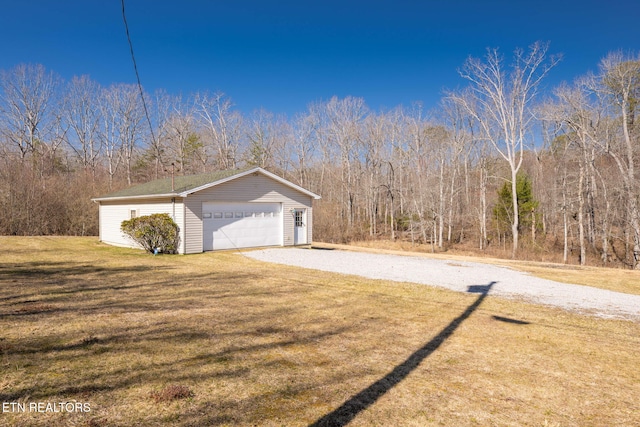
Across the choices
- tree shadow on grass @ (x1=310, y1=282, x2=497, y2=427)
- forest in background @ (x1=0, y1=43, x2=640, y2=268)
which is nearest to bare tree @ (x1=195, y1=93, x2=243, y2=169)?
forest in background @ (x1=0, y1=43, x2=640, y2=268)

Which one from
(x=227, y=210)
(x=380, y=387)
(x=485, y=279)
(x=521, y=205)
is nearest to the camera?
(x=380, y=387)

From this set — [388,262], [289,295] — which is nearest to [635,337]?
[289,295]

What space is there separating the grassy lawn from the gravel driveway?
0.94 metres

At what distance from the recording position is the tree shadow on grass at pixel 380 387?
9.75 feet

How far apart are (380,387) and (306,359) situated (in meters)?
0.98

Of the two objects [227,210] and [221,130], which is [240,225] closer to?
[227,210]

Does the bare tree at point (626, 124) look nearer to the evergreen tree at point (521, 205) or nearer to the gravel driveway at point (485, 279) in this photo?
the evergreen tree at point (521, 205)

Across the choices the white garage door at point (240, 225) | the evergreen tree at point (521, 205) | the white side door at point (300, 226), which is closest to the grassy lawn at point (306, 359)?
the white garage door at point (240, 225)

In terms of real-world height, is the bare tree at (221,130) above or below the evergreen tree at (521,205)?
above

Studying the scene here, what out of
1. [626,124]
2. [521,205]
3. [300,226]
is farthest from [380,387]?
[521,205]

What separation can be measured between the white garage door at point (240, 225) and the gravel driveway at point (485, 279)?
1.17 m

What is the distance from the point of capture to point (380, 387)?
3.57 m

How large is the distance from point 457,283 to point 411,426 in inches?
278

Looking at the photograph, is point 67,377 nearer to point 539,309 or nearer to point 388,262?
point 539,309
